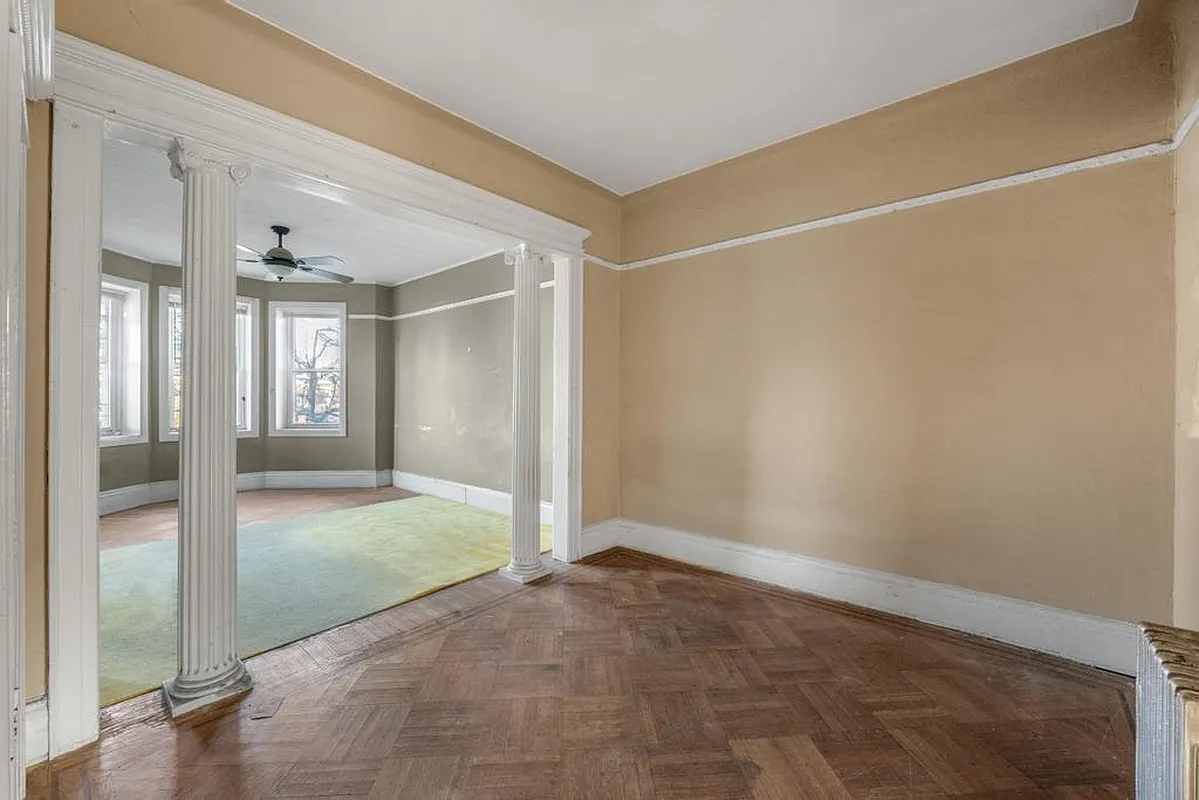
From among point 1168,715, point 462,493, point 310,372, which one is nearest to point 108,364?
point 310,372

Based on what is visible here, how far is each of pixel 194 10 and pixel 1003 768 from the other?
399 centimetres

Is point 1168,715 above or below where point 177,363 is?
below

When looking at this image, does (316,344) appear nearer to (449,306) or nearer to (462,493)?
(449,306)

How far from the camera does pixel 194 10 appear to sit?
199 centimetres

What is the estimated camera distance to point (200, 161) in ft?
6.60

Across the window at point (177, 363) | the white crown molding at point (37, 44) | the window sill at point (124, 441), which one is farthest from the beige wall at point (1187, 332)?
the window sill at point (124, 441)

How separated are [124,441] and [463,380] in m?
3.56

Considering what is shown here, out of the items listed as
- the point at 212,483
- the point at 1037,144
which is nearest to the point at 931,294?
the point at 1037,144

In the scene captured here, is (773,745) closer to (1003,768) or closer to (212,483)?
(1003,768)

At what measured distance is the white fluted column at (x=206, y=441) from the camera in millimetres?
1996

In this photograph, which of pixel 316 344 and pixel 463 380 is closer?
pixel 463 380

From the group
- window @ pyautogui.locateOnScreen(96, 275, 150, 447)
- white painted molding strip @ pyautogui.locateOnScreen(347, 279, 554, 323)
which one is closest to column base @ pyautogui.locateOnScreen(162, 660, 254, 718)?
white painted molding strip @ pyautogui.locateOnScreen(347, 279, 554, 323)

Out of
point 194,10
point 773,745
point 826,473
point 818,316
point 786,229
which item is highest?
point 194,10

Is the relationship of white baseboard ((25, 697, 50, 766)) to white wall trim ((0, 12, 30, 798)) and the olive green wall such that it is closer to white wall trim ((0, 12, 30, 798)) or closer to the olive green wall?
white wall trim ((0, 12, 30, 798))
